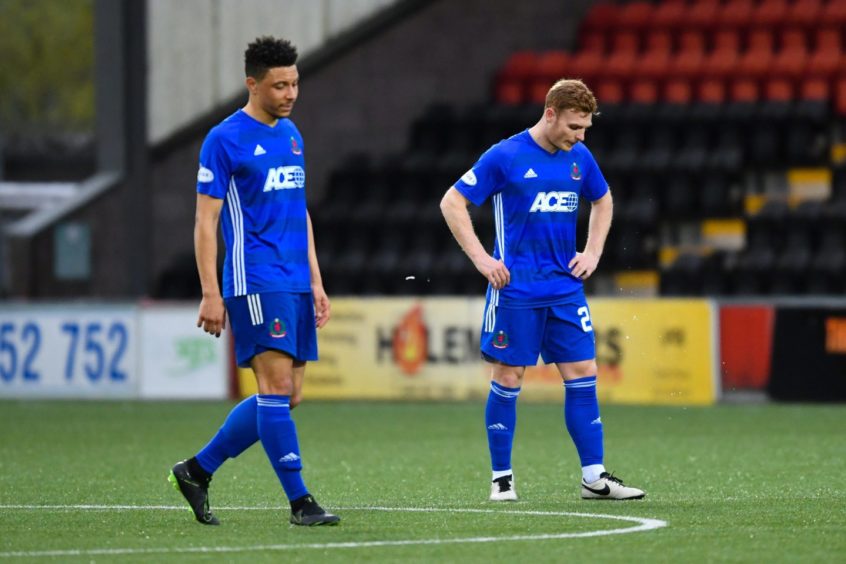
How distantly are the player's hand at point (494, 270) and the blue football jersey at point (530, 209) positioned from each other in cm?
18

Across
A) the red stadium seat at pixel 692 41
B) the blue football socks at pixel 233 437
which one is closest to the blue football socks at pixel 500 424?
the blue football socks at pixel 233 437

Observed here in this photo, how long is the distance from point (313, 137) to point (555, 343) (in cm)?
1400

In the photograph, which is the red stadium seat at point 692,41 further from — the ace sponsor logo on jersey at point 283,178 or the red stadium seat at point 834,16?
the ace sponsor logo on jersey at point 283,178

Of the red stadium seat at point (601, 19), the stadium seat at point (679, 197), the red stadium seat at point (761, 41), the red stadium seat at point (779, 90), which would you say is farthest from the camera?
Answer: the red stadium seat at point (601, 19)

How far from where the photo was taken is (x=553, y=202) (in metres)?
8.75

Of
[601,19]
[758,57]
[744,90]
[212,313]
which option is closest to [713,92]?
[744,90]

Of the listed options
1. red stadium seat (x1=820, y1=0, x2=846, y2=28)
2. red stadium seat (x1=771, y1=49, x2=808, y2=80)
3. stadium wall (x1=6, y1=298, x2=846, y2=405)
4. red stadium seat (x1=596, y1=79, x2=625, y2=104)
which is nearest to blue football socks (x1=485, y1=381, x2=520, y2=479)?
stadium wall (x1=6, y1=298, x2=846, y2=405)

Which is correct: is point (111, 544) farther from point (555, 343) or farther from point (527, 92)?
point (527, 92)

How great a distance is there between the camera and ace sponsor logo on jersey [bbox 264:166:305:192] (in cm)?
758

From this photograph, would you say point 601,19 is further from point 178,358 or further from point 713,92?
point 178,358

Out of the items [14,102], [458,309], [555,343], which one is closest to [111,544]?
[555,343]

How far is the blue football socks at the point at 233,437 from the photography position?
7.78 m

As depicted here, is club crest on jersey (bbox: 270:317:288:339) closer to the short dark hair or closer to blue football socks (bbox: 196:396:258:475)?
blue football socks (bbox: 196:396:258:475)

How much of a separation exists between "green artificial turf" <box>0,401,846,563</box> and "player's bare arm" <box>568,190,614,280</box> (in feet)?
3.62
